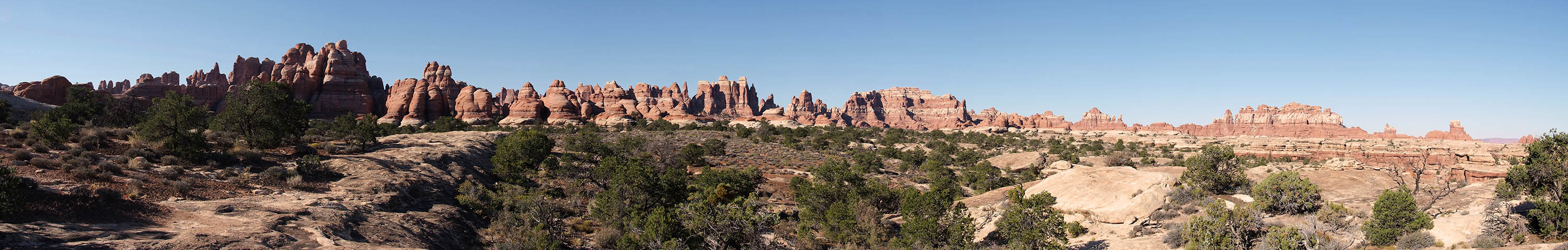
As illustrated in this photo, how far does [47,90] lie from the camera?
69562mm

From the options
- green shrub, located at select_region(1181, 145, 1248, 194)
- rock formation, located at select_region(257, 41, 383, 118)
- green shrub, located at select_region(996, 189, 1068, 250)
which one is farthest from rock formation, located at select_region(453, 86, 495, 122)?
green shrub, located at select_region(1181, 145, 1248, 194)

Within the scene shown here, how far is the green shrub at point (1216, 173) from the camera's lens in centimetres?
2462

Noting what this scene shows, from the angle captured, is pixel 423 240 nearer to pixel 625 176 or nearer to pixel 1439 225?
pixel 625 176

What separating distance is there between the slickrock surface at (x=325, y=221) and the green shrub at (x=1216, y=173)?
2935cm

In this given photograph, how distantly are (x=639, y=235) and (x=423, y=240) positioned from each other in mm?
6254

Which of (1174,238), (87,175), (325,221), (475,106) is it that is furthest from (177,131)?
(475,106)

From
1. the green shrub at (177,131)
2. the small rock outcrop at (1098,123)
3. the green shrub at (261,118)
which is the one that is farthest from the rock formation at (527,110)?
the small rock outcrop at (1098,123)

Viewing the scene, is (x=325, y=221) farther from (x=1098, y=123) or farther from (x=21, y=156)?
(x=1098, y=123)

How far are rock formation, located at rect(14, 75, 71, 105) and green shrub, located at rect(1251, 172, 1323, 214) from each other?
11531cm

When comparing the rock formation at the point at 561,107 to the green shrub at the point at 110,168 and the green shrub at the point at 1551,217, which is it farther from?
the green shrub at the point at 1551,217

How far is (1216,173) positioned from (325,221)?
33817mm

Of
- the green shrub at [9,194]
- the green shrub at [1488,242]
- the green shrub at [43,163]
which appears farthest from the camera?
the green shrub at [43,163]

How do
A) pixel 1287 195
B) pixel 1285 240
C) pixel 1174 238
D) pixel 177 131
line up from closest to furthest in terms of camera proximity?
pixel 1285 240 < pixel 1174 238 < pixel 1287 195 < pixel 177 131

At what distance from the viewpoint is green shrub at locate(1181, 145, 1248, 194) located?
24.6 m
